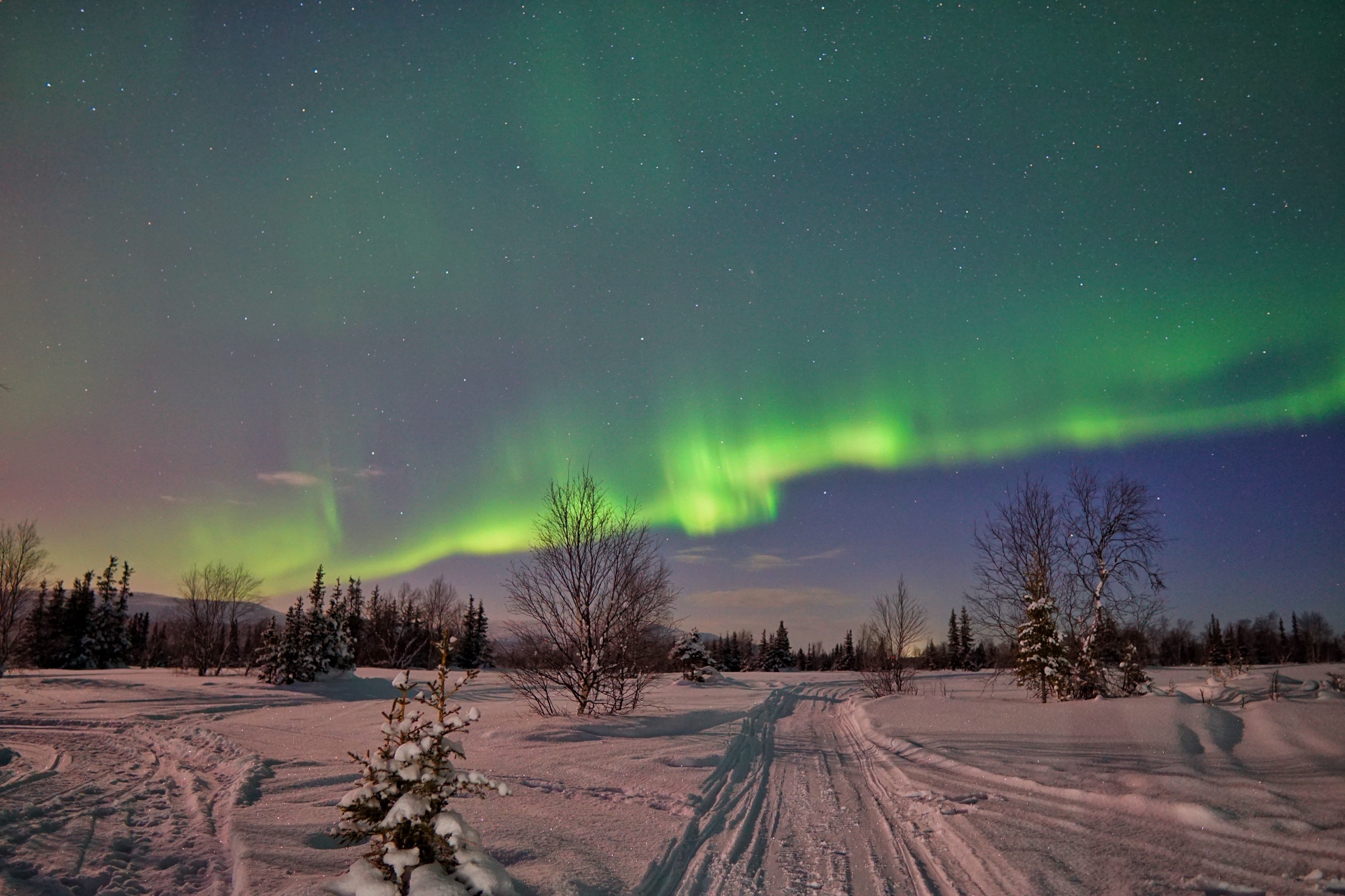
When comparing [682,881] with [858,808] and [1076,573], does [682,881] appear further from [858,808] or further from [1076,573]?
[1076,573]

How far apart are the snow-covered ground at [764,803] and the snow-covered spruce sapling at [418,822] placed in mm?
880

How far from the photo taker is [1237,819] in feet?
21.2

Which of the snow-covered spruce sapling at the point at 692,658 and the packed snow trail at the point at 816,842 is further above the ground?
the packed snow trail at the point at 816,842

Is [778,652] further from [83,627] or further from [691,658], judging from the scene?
[83,627]

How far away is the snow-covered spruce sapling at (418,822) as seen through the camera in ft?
14.3

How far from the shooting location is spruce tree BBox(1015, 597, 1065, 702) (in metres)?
20.7

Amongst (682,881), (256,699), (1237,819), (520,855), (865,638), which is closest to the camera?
(682,881)

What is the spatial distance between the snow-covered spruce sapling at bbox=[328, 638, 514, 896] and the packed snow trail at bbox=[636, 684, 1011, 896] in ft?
5.65

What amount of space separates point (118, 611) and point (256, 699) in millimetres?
50450

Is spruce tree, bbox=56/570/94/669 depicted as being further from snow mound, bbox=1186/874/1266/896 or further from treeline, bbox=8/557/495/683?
snow mound, bbox=1186/874/1266/896

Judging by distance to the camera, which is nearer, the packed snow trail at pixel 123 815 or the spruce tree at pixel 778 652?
the packed snow trail at pixel 123 815

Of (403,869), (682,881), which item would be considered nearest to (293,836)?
(403,869)

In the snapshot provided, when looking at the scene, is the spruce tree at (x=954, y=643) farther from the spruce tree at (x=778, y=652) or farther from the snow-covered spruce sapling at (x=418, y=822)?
the snow-covered spruce sapling at (x=418, y=822)

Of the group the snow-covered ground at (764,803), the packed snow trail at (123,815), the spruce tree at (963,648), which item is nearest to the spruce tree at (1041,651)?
the snow-covered ground at (764,803)
